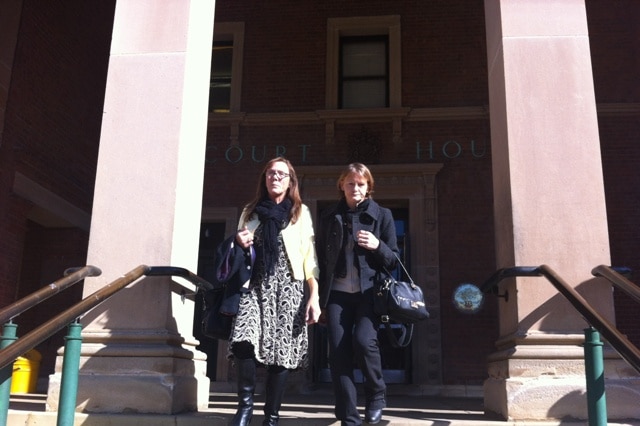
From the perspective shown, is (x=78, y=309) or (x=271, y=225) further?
(x=271, y=225)

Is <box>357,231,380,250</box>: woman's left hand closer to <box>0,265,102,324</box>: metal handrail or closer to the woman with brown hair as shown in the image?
the woman with brown hair

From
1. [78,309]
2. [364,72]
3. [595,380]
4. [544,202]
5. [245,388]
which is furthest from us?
[364,72]

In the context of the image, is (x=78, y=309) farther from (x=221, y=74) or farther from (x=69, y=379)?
(x=221, y=74)

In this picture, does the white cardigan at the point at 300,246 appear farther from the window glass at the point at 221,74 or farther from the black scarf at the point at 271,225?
the window glass at the point at 221,74

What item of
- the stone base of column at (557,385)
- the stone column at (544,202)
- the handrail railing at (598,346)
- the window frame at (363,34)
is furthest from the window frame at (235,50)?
the handrail railing at (598,346)

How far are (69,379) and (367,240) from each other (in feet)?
6.12

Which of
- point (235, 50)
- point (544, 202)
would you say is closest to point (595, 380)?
point (544, 202)

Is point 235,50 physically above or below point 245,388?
above

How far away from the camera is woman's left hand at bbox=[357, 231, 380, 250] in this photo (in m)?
4.10

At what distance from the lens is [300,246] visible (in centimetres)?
419

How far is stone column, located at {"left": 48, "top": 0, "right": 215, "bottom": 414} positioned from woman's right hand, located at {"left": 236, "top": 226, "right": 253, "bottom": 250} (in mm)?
849

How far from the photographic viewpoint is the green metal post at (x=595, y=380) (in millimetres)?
3451

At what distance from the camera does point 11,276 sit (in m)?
8.69

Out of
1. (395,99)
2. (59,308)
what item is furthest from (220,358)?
(395,99)
